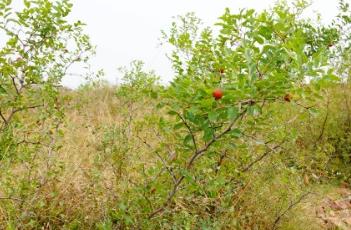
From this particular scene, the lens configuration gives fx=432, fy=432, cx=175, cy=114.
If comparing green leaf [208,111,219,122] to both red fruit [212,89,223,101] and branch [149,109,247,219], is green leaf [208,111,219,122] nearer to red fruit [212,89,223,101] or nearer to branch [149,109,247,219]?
red fruit [212,89,223,101]

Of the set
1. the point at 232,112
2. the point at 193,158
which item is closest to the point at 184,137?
the point at 193,158

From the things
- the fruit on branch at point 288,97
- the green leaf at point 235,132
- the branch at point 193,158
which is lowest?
the branch at point 193,158

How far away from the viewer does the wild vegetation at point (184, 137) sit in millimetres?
2072

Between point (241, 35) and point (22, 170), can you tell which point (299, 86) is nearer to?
point (241, 35)

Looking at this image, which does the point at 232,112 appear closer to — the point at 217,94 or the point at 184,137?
the point at 217,94

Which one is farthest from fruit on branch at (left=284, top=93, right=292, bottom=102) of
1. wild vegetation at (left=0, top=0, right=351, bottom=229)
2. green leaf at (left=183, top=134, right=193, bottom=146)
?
green leaf at (left=183, top=134, right=193, bottom=146)

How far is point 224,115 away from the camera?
2.06 m

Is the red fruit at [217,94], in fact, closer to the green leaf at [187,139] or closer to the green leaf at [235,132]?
the green leaf at [235,132]

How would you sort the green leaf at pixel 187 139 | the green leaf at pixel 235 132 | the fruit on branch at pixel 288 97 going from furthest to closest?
the green leaf at pixel 187 139 → the green leaf at pixel 235 132 → the fruit on branch at pixel 288 97

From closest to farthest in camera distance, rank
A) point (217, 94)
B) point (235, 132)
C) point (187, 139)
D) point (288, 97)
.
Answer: point (217, 94) → point (288, 97) → point (235, 132) → point (187, 139)

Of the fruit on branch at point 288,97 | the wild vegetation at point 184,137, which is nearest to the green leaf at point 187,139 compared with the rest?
the wild vegetation at point 184,137

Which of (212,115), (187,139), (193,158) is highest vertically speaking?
(212,115)

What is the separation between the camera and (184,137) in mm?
2893

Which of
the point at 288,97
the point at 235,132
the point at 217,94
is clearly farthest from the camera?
the point at 235,132
